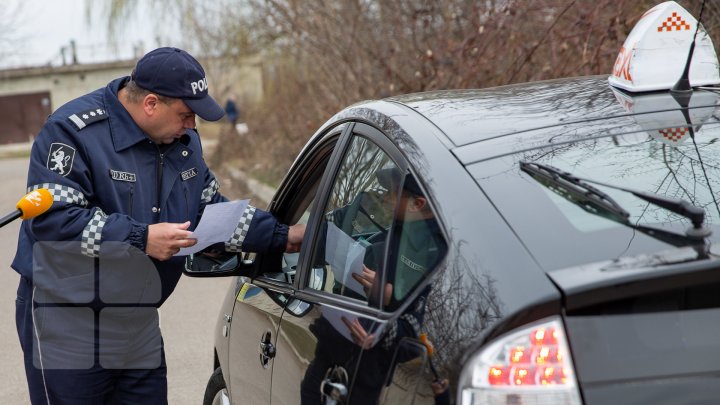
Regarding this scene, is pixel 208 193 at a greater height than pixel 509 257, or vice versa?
pixel 509 257

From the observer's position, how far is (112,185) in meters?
3.57

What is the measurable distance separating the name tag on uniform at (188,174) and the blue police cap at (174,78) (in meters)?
0.24

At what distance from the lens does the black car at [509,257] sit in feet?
6.32

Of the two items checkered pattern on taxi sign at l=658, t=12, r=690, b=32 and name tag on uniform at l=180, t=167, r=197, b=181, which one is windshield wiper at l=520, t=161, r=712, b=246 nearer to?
checkered pattern on taxi sign at l=658, t=12, r=690, b=32

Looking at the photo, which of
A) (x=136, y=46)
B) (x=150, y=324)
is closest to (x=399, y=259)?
(x=150, y=324)

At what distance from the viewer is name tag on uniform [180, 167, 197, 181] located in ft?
12.6

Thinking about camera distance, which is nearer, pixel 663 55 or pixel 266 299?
pixel 663 55

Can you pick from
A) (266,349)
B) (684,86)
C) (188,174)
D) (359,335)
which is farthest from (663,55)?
(188,174)

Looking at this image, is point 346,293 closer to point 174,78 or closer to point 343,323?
point 343,323

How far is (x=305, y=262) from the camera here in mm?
3219

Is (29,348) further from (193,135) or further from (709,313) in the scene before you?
(709,313)

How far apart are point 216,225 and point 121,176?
394mm

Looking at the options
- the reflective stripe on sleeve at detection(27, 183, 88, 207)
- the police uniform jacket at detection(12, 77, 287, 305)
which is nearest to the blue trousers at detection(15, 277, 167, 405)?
the police uniform jacket at detection(12, 77, 287, 305)

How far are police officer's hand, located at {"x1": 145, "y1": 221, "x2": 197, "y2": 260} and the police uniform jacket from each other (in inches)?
1.2
